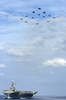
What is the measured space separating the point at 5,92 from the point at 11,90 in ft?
41.8

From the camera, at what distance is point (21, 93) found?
189 m

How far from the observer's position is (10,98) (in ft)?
613

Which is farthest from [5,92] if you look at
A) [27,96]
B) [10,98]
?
[27,96]

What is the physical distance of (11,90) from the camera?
198 metres

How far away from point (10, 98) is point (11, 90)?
12.3 metres

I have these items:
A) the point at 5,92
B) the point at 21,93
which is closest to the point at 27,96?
the point at 21,93

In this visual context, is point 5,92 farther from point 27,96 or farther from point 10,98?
point 27,96

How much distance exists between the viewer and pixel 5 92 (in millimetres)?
185750

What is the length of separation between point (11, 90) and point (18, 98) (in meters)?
12.5

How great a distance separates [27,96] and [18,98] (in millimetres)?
10091

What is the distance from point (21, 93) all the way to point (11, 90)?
581 inches

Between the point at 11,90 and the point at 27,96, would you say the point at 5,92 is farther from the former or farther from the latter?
the point at 27,96

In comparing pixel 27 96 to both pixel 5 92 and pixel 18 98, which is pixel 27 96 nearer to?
pixel 18 98
